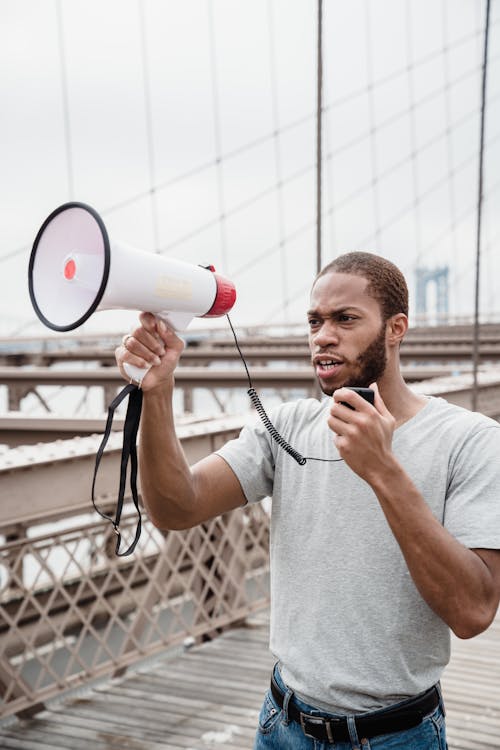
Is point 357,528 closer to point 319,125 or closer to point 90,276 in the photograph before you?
point 90,276

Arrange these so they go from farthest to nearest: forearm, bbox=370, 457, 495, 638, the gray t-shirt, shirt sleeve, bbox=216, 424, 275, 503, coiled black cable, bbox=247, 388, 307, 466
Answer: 1. shirt sleeve, bbox=216, 424, 275, 503
2. coiled black cable, bbox=247, 388, 307, 466
3. the gray t-shirt
4. forearm, bbox=370, 457, 495, 638

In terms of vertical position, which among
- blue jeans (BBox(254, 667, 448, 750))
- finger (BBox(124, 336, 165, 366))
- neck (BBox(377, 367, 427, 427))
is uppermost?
finger (BBox(124, 336, 165, 366))

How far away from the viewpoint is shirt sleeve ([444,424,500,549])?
4.23 ft

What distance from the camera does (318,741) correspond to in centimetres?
140

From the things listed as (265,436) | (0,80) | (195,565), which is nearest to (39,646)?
(195,565)

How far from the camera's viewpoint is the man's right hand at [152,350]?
142 centimetres

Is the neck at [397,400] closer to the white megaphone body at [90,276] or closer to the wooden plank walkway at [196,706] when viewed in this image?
the white megaphone body at [90,276]

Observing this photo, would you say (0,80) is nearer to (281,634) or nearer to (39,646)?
(39,646)

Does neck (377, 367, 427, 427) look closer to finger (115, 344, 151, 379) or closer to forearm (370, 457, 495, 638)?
forearm (370, 457, 495, 638)

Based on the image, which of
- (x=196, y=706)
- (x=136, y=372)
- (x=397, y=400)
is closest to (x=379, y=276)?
(x=397, y=400)

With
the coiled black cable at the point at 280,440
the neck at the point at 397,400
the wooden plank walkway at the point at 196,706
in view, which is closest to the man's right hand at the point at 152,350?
the coiled black cable at the point at 280,440

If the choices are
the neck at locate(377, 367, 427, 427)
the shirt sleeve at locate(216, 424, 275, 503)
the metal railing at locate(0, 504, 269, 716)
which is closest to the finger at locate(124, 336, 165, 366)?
the shirt sleeve at locate(216, 424, 275, 503)

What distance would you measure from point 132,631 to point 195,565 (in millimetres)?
451

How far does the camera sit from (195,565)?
3990mm
